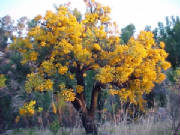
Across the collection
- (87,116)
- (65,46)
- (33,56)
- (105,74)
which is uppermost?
(65,46)

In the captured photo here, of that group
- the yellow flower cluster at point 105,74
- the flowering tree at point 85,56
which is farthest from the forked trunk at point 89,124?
the yellow flower cluster at point 105,74

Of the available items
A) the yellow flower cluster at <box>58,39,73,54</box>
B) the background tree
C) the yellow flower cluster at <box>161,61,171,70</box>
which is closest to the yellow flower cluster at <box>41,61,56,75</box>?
the yellow flower cluster at <box>58,39,73,54</box>

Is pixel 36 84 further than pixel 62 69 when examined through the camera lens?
No

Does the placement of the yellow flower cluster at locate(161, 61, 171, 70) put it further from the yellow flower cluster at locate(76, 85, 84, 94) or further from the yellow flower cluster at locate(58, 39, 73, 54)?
the yellow flower cluster at locate(58, 39, 73, 54)

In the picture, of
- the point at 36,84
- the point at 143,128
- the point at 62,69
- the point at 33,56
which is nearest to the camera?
the point at 143,128

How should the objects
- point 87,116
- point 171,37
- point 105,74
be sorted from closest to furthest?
1. point 105,74
2. point 87,116
3. point 171,37

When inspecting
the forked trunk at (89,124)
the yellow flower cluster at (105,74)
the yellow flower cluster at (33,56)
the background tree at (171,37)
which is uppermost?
the background tree at (171,37)

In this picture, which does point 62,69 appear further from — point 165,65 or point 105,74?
point 165,65

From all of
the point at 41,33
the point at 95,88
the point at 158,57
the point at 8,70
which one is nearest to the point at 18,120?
the point at 8,70

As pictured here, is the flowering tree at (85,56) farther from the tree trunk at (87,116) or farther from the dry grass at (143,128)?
the dry grass at (143,128)

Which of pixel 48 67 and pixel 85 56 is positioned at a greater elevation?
pixel 85 56

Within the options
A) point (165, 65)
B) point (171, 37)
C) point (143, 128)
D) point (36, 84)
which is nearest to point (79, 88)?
point (36, 84)

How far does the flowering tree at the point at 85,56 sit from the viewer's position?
757 cm

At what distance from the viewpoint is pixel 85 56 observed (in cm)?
772
